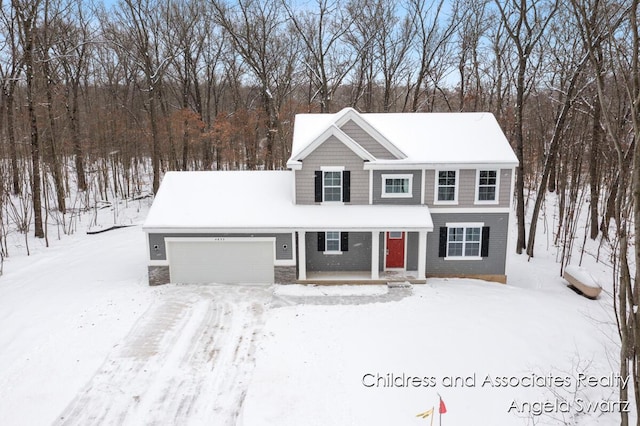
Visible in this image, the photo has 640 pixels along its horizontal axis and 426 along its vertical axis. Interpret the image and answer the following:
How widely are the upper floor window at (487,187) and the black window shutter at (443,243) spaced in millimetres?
1578

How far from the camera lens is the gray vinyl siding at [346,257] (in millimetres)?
15758

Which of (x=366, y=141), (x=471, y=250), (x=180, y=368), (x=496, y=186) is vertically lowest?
(x=180, y=368)

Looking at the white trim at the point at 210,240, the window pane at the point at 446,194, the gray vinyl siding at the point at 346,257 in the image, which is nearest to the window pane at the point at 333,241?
the gray vinyl siding at the point at 346,257

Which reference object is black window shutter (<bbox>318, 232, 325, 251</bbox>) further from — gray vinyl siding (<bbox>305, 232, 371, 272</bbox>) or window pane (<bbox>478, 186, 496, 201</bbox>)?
window pane (<bbox>478, 186, 496, 201</bbox>)

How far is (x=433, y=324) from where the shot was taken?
11961mm

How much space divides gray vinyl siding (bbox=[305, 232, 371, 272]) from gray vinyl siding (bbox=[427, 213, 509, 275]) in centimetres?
226

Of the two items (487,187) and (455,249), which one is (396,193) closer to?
(455,249)

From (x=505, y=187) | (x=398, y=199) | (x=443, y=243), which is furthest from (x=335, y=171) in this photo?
(x=505, y=187)

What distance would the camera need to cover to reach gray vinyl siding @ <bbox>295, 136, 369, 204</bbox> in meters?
15.2

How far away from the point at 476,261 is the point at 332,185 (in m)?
5.89

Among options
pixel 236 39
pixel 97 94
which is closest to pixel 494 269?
pixel 236 39

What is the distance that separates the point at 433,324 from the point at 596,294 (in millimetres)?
6793

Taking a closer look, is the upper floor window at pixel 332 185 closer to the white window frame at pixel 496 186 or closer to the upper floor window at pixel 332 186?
the upper floor window at pixel 332 186

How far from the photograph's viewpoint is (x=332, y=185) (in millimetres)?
15656
